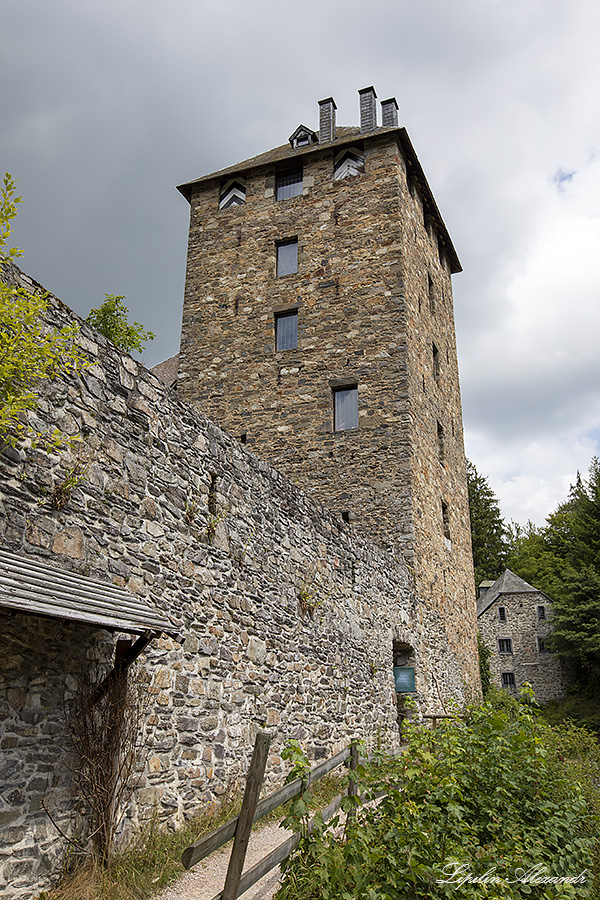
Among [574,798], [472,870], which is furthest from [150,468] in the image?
[574,798]

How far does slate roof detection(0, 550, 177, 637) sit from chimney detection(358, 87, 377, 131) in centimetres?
1381

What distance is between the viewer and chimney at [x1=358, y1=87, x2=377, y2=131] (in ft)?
51.1

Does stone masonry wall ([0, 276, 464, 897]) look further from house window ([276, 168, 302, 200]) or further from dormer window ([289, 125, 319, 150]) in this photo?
dormer window ([289, 125, 319, 150])

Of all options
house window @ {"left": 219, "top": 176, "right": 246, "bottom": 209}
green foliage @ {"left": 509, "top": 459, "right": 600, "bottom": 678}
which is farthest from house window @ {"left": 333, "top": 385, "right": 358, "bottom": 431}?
green foliage @ {"left": 509, "top": 459, "right": 600, "bottom": 678}

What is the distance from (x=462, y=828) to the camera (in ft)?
15.3

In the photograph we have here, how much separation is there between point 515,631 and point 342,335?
2413cm

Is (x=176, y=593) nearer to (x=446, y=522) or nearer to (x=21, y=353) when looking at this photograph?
(x=21, y=353)

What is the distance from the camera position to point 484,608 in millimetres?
33750

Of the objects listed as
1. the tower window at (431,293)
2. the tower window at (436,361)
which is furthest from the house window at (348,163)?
the tower window at (436,361)

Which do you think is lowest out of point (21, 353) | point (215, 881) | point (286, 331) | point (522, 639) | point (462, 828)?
point (215, 881)

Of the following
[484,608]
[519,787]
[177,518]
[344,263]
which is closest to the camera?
[519,787]

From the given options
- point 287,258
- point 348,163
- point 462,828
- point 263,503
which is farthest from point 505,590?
point 462,828

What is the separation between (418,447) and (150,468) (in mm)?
8233

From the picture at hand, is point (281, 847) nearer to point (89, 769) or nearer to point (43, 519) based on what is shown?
point (89, 769)
